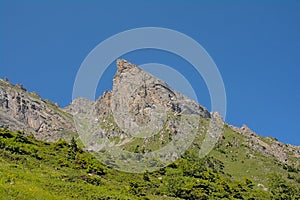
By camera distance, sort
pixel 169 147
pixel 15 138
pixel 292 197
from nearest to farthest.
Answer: pixel 15 138 → pixel 292 197 → pixel 169 147

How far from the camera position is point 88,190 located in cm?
4244

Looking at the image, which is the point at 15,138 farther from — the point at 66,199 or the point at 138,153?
the point at 138,153

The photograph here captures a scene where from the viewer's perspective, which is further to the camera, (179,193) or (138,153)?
(138,153)

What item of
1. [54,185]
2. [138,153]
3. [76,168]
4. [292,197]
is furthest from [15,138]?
[138,153]

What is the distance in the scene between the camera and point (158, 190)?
66688 millimetres

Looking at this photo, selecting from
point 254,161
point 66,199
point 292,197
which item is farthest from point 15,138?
point 254,161

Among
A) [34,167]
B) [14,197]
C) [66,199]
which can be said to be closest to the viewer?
[14,197]

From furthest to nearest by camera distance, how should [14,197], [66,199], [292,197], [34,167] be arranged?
[292,197] → [34,167] → [66,199] → [14,197]

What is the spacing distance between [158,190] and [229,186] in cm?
2028

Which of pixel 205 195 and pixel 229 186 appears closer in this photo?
pixel 205 195

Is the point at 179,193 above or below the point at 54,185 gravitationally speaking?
above

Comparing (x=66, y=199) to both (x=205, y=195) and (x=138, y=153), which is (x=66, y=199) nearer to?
(x=205, y=195)

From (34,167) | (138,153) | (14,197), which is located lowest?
(14,197)

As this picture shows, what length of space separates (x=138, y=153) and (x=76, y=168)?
12409 centimetres
